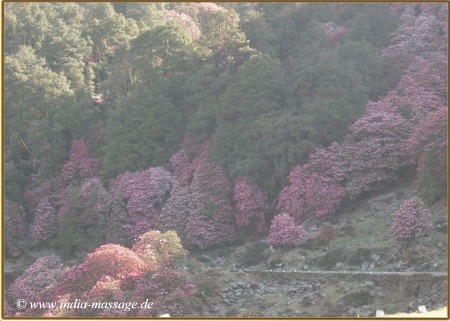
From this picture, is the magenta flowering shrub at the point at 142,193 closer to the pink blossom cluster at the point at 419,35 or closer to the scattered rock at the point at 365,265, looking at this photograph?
the scattered rock at the point at 365,265

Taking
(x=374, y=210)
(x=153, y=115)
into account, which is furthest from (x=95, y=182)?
(x=374, y=210)

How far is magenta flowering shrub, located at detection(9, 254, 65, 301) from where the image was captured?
22.1m

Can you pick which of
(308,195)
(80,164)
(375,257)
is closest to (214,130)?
(80,164)

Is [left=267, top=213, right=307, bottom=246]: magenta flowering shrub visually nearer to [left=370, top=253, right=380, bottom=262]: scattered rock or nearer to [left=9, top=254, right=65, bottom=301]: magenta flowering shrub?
[left=370, top=253, right=380, bottom=262]: scattered rock

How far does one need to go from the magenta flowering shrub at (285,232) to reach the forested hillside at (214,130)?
1.9 inches

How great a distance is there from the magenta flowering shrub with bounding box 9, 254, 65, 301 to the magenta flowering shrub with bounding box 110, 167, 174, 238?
5.25 m

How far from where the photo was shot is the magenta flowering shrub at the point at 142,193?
2900cm

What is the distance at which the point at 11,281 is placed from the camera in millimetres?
26859

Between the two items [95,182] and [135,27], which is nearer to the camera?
[95,182]

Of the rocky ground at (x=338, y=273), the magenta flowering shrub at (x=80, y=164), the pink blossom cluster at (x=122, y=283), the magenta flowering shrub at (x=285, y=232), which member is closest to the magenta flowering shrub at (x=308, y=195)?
the rocky ground at (x=338, y=273)

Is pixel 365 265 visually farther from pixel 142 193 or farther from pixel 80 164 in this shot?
pixel 80 164

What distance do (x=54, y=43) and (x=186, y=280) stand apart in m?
18.9

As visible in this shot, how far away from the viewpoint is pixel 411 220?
859 inches

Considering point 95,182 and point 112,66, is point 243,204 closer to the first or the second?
point 95,182
